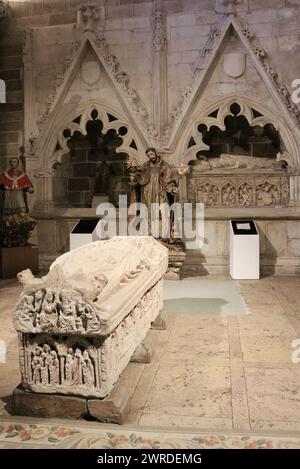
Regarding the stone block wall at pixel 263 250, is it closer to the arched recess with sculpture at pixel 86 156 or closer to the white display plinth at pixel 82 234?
the white display plinth at pixel 82 234

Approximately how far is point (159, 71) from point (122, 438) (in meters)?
6.63

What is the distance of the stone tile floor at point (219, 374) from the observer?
2881 millimetres

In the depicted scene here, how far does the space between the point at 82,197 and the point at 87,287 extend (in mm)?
6870

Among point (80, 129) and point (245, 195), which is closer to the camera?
point (245, 195)

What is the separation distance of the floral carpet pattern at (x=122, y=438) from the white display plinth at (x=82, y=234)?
5.13m

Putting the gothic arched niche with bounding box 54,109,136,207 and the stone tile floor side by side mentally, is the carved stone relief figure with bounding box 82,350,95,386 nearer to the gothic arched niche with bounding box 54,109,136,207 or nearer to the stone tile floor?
the stone tile floor

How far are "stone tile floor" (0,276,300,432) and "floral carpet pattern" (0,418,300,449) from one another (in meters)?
0.14

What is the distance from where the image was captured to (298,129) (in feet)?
25.4

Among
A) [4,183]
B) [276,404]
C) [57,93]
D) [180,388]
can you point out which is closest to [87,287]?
[180,388]

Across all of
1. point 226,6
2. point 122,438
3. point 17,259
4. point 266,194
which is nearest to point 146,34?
point 226,6

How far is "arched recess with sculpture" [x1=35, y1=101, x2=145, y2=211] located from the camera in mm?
8430

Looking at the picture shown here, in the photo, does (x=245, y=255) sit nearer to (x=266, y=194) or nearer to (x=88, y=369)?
(x=266, y=194)

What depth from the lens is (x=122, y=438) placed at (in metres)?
2.59

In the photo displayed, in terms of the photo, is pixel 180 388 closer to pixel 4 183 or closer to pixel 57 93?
pixel 4 183
